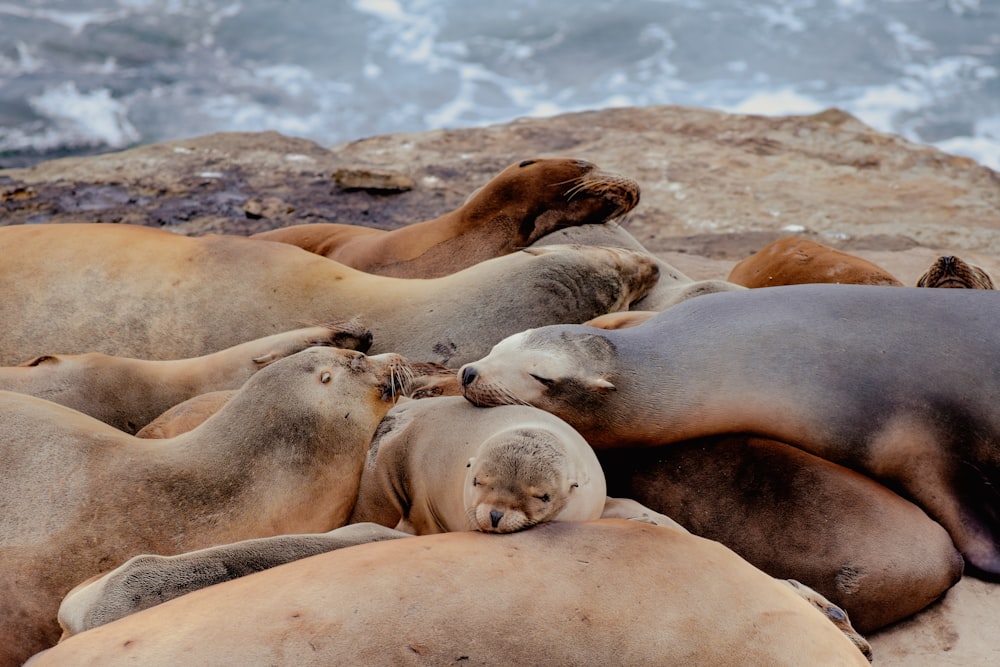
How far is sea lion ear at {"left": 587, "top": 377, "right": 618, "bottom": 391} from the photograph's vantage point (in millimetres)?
3509

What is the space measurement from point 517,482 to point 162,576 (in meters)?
0.91

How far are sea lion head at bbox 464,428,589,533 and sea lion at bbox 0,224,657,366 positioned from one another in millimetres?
1261

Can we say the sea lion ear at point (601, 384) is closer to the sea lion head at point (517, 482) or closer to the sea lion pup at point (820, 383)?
the sea lion pup at point (820, 383)

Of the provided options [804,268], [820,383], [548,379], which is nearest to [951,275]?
[804,268]

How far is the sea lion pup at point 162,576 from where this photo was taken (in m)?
2.41

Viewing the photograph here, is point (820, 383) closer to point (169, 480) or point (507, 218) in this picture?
point (169, 480)

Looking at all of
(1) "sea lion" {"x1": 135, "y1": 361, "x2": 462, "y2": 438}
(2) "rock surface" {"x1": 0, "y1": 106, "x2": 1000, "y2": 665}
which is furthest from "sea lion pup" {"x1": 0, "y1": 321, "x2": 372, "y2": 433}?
(2) "rock surface" {"x1": 0, "y1": 106, "x2": 1000, "y2": 665}

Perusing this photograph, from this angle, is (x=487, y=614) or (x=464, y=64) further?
(x=464, y=64)

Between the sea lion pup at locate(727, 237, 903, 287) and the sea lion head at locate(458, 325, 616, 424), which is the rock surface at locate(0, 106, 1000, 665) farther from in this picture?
the sea lion head at locate(458, 325, 616, 424)

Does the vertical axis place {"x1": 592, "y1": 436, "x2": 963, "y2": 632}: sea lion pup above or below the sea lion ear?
below

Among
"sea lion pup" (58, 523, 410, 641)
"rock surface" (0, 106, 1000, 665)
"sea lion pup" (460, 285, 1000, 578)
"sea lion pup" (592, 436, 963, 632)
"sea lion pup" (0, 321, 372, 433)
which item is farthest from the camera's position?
"rock surface" (0, 106, 1000, 665)

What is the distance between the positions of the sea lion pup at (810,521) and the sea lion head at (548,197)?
6.53 ft

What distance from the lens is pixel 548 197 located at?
517 cm

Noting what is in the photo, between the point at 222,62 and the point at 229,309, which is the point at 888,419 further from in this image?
the point at 222,62
